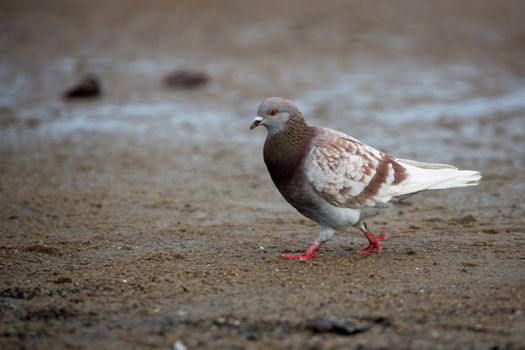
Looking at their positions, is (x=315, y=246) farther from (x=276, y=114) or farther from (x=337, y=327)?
(x=337, y=327)

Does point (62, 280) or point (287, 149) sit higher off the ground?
point (287, 149)

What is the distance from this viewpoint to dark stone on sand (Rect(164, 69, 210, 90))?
13781mm

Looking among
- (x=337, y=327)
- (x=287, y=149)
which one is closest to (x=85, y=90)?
(x=287, y=149)

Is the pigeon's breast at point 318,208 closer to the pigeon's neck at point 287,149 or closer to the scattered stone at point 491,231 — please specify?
the pigeon's neck at point 287,149

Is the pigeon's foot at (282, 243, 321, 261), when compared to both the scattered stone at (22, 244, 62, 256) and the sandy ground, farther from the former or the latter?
the scattered stone at (22, 244, 62, 256)

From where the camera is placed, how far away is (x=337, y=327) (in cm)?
446

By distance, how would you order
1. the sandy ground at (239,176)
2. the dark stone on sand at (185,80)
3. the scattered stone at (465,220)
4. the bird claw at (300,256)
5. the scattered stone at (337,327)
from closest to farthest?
the scattered stone at (337,327)
the sandy ground at (239,176)
the bird claw at (300,256)
the scattered stone at (465,220)
the dark stone on sand at (185,80)

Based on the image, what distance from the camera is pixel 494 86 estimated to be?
13.3 metres

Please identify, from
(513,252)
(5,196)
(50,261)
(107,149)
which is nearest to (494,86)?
(107,149)

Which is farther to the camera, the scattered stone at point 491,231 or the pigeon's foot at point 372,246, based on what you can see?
the scattered stone at point 491,231

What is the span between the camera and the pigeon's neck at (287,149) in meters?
5.91

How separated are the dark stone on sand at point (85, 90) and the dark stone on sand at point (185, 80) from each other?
1365mm

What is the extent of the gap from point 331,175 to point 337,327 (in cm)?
166

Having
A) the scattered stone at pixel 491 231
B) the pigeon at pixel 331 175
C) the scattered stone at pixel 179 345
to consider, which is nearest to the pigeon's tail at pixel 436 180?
the pigeon at pixel 331 175
